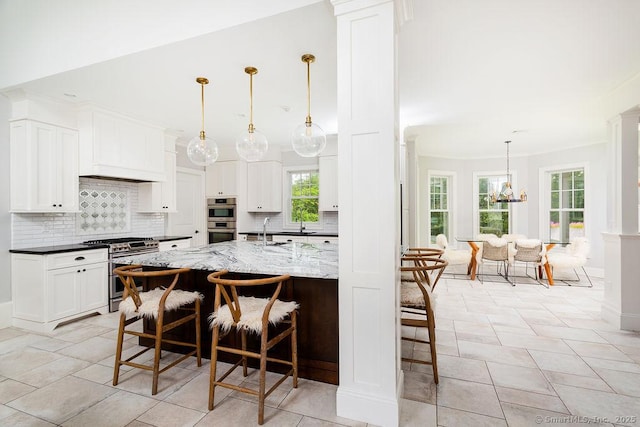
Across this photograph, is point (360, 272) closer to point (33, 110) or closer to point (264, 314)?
point (264, 314)

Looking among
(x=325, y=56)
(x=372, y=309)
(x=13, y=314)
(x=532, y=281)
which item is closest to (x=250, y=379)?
(x=372, y=309)

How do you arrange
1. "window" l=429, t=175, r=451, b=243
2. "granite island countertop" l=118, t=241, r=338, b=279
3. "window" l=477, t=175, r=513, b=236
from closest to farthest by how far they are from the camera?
"granite island countertop" l=118, t=241, r=338, b=279, "window" l=477, t=175, r=513, b=236, "window" l=429, t=175, r=451, b=243

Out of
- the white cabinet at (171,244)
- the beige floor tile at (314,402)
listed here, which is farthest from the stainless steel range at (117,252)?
the beige floor tile at (314,402)

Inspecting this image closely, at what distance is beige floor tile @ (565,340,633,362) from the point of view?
2.81 meters

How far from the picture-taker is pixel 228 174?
254 inches

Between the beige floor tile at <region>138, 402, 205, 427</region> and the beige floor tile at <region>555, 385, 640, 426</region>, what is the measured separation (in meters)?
2.42

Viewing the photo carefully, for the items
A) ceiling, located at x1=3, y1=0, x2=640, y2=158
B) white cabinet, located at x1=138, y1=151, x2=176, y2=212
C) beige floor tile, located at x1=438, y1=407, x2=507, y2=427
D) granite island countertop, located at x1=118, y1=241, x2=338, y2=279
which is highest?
ceiling, located at x1=3, y1=0, x2=640, y2=158

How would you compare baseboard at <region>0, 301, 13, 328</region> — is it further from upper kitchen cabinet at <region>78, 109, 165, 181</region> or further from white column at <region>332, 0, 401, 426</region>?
white column at <region>332, 0, 401, 426</region>

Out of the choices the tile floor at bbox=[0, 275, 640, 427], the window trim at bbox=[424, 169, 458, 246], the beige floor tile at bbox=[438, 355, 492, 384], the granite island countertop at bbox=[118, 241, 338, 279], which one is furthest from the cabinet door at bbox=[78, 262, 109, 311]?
the window trim at bbox=[424, 169, 458, 246]

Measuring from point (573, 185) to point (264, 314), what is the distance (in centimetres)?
752

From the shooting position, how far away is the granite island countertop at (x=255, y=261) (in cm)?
221

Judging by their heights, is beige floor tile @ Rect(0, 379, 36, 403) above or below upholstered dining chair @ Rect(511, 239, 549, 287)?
below

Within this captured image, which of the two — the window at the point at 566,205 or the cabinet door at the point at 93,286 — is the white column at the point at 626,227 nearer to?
the window at the point at 566,205

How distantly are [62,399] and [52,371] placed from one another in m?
0.55
